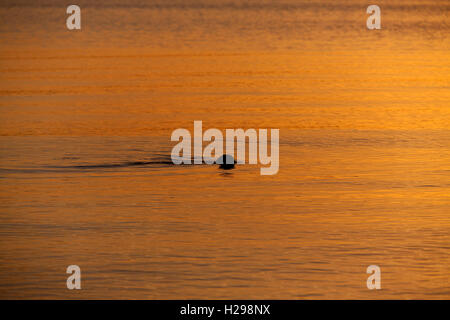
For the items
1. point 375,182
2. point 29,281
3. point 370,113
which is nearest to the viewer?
point 29,281

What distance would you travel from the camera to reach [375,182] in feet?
2.16

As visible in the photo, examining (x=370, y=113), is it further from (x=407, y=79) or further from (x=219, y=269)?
(x=219, y=269)

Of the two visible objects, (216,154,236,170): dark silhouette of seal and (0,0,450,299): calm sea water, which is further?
(216,154,236,170): dark silhouette of seal

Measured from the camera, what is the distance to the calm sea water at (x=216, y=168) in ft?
1.78

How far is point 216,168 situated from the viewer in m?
0.68

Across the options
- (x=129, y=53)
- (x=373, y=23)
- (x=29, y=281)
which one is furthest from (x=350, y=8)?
(x=29, y=281)

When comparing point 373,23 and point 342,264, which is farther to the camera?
point 373,23

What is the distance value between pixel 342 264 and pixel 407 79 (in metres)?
0.37

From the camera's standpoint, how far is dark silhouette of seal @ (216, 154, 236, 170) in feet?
2.24

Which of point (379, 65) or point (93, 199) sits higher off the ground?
point (379, 65)

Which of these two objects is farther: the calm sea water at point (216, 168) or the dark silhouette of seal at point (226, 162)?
the dark silhouette of seal at point (226, 162)

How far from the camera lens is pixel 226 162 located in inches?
27.0

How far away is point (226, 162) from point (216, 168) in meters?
0.01

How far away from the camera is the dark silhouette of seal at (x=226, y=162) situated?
68 cm
